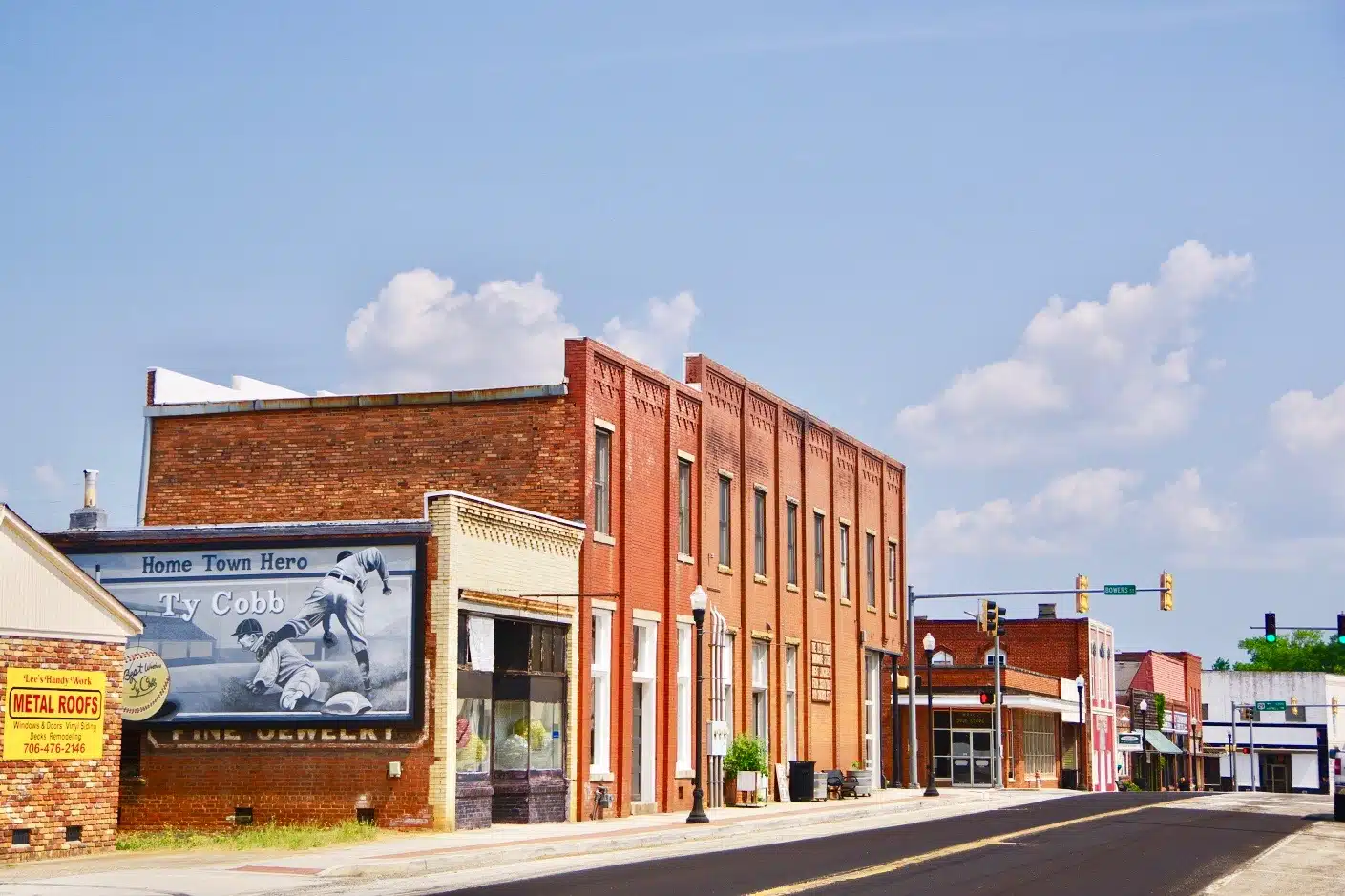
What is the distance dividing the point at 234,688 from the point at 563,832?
6.16 meters

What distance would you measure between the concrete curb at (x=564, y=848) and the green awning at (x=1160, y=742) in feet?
211

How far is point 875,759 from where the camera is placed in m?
53.1

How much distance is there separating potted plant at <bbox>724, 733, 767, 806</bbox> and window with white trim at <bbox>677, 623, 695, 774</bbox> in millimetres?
1107

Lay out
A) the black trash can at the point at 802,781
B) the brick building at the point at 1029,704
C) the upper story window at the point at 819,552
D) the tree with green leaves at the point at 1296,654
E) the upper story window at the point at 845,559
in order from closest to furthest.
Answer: the black trash can at the point at 802,781 < the upper story window at the point at 819,552 < the upper story window at the point at 845,559 < the brick building at the point at 1029,704 < the tree with green leaves at the point at 1296,654

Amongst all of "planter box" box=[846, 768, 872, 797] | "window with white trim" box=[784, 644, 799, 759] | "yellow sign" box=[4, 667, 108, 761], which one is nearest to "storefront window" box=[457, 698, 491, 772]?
"yellow sign" box=[4, 667, 108, 761]

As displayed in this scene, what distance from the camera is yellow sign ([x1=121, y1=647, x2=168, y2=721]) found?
2959 centimetres

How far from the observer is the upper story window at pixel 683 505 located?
39.0 m

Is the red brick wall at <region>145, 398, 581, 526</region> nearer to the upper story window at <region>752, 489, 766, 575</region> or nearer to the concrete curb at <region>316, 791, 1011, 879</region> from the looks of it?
the concrete curb at <region>316, 791, 1011, 879</region>

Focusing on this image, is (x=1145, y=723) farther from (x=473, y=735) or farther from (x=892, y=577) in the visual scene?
(x=473, y=735)

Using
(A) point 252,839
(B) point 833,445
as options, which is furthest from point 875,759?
(A) point 252,839

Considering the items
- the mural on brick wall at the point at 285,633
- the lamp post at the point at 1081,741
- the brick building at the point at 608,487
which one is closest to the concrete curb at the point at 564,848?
the brick building at the point at 608,487

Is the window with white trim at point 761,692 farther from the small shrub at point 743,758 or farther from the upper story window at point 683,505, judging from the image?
the upper story window at point 683,505

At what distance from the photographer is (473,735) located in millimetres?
29938

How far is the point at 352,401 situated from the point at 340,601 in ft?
21.2
